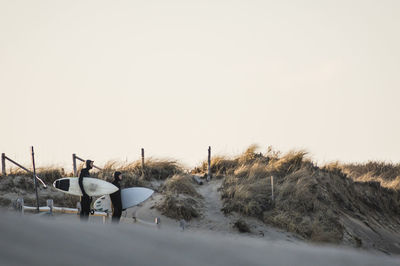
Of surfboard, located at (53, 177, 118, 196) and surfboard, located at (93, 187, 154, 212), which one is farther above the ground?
surfboard, located at (53, 177, 118, 196)

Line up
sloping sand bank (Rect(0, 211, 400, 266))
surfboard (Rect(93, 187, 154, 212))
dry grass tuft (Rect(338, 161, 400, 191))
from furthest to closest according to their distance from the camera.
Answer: dry grass tuft (Rect(338, 161, 400, 191)) → surfboard (Rect(93, 187, 154, 212)) → sloping sand bank (Rect(0, 211, 400, 266))

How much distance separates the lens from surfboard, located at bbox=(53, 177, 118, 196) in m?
12.8

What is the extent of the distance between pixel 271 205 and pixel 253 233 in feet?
5.73

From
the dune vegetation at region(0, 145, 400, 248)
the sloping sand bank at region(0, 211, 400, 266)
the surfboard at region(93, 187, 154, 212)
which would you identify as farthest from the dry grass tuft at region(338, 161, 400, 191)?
the sloping sand bank at region(0, 211, 400, 266)

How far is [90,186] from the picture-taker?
1281 cm

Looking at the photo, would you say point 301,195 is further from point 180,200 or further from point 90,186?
point 90,186

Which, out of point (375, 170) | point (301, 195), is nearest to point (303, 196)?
point (301, 195)

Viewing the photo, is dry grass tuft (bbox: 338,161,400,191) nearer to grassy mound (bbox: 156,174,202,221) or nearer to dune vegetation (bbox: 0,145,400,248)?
dune vegetation (bbox: 0,145,400,248)

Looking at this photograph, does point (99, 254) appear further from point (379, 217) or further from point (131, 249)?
point (379, 217)

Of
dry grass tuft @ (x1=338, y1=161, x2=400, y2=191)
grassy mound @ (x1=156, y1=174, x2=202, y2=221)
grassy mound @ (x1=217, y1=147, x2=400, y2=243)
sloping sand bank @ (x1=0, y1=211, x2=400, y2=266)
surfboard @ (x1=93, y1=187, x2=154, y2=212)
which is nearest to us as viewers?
sloping sand bank @ (x1=0, y1=211, x2=400, y2=266)

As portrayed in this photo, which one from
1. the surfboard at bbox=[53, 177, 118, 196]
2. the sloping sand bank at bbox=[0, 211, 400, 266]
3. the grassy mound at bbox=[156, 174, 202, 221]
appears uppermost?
the sloping sand bank at bbox=[0, 211, 400, 266]

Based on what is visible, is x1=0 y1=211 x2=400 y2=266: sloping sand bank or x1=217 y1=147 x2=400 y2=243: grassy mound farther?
x1=217 y1=147 x2=400 y2=243: grassy mound

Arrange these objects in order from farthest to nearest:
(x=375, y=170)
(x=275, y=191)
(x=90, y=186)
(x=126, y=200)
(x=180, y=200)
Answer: (x=375, y=170)
(x=275, y=191)
(x=180, y=200)
(x=126, y=200)
(x=90, y=186)

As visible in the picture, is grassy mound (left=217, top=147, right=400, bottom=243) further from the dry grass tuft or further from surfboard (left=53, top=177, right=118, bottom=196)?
the dry grass tuft
